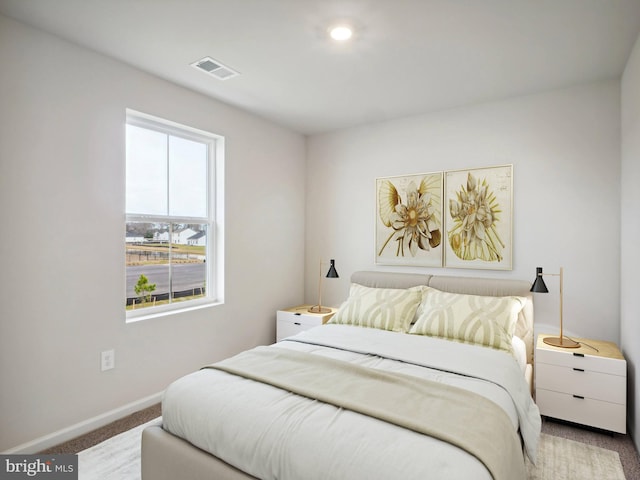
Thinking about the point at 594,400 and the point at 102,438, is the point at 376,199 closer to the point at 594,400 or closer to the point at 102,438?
the point at 594,400

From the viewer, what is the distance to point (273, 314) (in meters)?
4.03

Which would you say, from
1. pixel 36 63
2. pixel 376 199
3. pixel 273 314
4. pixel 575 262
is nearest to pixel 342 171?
pixel 376 199

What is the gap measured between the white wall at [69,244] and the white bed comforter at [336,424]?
1.00 meters

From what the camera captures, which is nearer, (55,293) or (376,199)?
(55,293)

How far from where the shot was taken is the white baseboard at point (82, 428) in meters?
2.21

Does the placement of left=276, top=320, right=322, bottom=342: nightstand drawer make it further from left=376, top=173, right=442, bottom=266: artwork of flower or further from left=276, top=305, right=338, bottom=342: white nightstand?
left=376, top=173, right=442, bottom=266: artwork of flower

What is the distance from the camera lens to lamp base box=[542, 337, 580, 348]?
A: 271 cm

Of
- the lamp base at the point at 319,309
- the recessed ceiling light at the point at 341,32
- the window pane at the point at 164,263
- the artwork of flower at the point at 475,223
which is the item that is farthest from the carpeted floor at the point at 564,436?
the recessed ceiling light at the point at 341,32

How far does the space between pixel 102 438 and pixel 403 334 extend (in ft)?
7.11

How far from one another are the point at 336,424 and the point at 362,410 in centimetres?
13

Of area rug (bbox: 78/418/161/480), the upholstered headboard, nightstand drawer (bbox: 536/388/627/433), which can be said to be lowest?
area rug (bbox: 78/418/161/480)

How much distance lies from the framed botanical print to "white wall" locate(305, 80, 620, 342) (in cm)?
7

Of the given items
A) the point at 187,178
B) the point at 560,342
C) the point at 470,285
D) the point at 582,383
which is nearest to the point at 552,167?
the point at 470,285

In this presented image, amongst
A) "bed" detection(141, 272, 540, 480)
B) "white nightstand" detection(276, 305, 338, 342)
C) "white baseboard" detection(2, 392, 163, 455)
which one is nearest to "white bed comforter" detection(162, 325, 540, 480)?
"bed" detection(141, 272, 540, 480)
